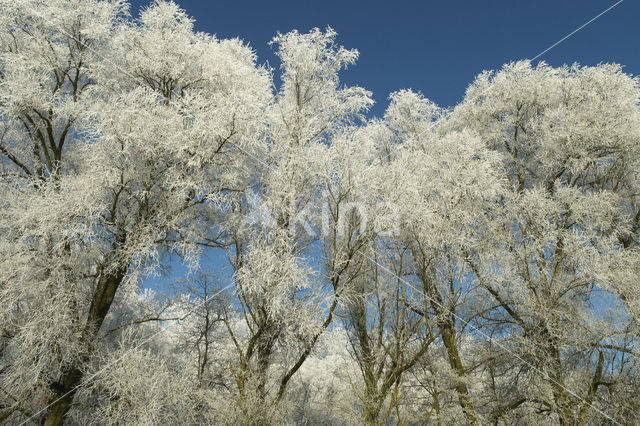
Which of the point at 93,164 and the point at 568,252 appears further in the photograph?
the point at 568,252

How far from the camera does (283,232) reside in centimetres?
1020

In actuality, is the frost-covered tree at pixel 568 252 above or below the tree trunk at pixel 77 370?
above

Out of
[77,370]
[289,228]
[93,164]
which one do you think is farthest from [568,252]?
[77,370]

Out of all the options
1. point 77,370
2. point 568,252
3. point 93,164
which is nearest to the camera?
point 77,370

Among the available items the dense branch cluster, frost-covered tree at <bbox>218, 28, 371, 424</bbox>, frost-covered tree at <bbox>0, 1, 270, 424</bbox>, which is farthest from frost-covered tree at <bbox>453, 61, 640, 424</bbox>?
frost-covered tree at <bbox>0, 1, 270, 424</bbox>

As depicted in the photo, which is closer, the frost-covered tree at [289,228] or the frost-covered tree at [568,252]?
the frost-covered tree at [289,228]

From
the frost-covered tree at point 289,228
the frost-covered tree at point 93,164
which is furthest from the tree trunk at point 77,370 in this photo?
the frost-covered tree at point 289,228

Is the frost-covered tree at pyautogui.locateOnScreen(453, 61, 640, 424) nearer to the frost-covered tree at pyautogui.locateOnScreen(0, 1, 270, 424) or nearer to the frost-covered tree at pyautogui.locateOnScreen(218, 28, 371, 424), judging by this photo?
the frost-covered tree at pyautogui.locateOnScreen(218, 28, 371, 424)

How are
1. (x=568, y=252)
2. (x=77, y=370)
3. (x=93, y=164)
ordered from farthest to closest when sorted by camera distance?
(x=568, y=252), (x=93, y=164), (x=77, y=370)

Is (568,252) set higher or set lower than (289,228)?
higher

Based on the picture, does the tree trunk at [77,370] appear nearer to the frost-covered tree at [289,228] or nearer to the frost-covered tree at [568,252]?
the frost-covered tree at [289,228]

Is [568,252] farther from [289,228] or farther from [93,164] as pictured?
[93,164]

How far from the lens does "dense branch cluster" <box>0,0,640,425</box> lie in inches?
376

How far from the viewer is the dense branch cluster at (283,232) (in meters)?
9.55
